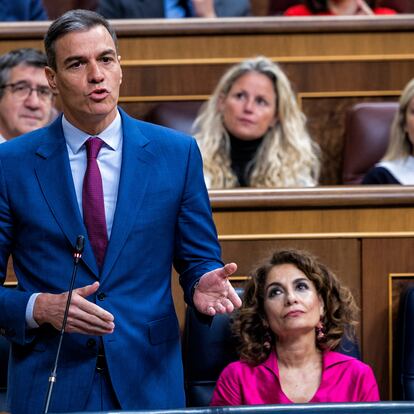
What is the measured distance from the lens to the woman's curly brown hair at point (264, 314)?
1.16 metres

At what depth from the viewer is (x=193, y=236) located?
2.90ft

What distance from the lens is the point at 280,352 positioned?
3.80 feet

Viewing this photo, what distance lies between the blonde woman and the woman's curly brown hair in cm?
39

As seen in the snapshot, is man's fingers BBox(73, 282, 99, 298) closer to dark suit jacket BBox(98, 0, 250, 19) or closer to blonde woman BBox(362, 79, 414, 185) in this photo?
blonde woman BBox(362, 79, 414, 185)

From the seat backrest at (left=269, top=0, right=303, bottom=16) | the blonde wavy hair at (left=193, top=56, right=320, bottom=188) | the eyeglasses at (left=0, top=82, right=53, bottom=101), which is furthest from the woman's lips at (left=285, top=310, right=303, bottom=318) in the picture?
the seat backrest at (left=269, top=0, right=303, bottom=16)

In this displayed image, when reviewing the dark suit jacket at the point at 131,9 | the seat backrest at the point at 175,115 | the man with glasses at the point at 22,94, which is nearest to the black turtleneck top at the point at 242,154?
the seat backrest at the point at 175,115

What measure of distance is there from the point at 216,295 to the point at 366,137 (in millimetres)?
961

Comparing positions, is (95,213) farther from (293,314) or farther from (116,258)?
(293,314)

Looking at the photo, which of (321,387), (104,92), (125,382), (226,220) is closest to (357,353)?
(321,387)

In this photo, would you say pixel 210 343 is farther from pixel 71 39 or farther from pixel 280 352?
pixel 71 39

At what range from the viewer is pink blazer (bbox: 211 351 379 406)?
3.64ft

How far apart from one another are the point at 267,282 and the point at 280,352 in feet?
0.27

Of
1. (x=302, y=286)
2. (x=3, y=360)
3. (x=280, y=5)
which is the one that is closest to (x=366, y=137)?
(x=280, y=5)

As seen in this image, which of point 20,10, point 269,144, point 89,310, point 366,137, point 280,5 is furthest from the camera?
point 280,5
